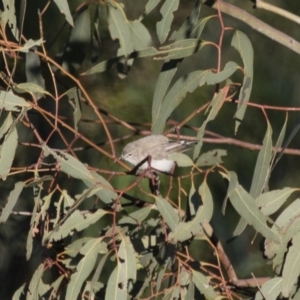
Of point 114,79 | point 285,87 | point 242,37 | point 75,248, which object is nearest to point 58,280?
point 75,248

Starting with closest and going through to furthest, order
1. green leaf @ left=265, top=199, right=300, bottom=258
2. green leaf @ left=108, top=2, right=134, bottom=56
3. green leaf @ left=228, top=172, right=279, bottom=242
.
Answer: green leaf @ left=228, top=172, right=279, bottom=242 < green leaf @ left=265, top=199, right=300, bottom=258 < green leaf @ left=108, top=2, right=134, bottom=56

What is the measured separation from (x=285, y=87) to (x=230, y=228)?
669 millimetres

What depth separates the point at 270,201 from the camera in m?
1.81

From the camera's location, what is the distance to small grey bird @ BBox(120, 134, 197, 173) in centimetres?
227

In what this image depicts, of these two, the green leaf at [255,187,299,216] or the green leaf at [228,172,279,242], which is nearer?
the green leaf at [228,172,279,242]

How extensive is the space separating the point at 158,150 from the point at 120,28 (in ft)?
1.22

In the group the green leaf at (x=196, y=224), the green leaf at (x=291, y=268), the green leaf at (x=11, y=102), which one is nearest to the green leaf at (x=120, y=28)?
the green leaf at (x=11, y=102)

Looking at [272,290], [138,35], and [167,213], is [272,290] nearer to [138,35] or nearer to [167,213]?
[167,213]

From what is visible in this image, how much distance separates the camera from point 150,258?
6.68 feet

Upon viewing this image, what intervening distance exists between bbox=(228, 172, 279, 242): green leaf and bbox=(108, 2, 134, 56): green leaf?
60 centimetres

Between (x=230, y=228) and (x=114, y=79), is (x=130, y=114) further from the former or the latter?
(x=230, y=228)

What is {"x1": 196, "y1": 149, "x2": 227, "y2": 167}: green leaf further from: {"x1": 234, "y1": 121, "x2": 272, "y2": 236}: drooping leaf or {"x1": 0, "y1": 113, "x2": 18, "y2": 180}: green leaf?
{"x1": 0, "y1": 113, "x2": 18, "y2": 180}: green leaf

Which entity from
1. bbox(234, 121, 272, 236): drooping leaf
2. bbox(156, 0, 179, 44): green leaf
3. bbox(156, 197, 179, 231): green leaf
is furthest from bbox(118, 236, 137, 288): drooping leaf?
bbox(156, 0, 179, 44): green leaf

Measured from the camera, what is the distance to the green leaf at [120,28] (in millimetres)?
2178
